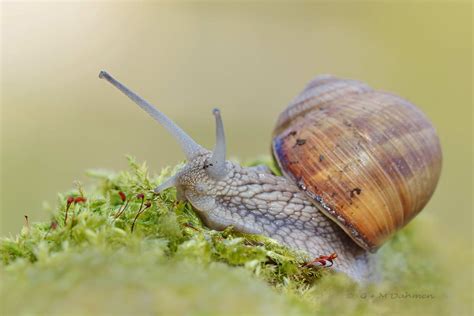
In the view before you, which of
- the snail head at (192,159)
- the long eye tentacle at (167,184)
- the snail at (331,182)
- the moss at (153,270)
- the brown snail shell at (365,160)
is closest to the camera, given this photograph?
the moss at (153,270)

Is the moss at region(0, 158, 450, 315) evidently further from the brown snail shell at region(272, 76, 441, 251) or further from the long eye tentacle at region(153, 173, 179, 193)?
the brown snail shell at region(272, 76, 441, 251)

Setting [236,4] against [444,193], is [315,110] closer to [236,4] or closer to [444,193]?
[444,193]

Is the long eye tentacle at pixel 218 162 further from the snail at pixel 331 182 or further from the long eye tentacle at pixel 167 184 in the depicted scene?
the long eye tentacle at pixel 167 184

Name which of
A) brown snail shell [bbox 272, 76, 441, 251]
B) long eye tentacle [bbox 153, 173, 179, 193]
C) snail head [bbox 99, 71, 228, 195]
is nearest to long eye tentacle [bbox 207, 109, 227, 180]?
snail head [bbox 99, 71, 228, 195]

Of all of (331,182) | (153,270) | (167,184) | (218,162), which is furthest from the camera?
(331,182)

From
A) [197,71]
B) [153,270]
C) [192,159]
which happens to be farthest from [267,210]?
[197,71]

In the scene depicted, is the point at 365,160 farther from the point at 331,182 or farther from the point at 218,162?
the point at 218,162

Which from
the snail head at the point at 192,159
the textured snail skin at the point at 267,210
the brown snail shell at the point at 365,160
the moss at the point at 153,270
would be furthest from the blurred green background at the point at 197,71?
the moss at the point at 153,270
